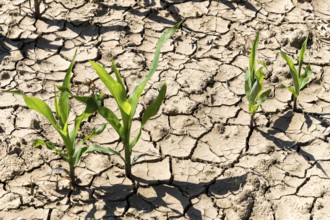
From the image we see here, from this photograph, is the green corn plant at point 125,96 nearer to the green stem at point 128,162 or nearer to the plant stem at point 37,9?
the green stem at point 128,162

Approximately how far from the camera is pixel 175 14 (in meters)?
4.98

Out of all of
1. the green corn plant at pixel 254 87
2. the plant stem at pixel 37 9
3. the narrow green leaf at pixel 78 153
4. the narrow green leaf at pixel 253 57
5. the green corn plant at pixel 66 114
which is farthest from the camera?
the plant stem at pixel 37 9

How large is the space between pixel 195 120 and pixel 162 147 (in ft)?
1.04

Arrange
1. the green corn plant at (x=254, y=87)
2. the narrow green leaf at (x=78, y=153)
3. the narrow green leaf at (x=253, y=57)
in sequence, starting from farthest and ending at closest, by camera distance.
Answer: the green corn plant at (x=254, y=87)
the narrow green leaf at (x=253, y=57)
the narrow green leaf at (x=78, y=153)

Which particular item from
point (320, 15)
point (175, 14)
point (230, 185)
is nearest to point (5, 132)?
point (230, 185)

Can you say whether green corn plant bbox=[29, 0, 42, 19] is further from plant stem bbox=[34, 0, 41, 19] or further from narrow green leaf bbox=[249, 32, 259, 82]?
narrow green leaf bbox=[249, 32, 259, 82]

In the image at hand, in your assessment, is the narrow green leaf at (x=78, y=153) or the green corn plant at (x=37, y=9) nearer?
the narrow green leaf at (x=78, y=153)

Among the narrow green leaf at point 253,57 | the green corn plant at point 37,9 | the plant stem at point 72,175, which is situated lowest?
the plant stem at point 72,175

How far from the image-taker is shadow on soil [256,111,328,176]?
12.6ft

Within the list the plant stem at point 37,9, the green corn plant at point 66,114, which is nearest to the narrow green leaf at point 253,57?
the green corn plant at point 66,114

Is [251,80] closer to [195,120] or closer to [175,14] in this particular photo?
[195,120]

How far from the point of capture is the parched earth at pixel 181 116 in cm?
355

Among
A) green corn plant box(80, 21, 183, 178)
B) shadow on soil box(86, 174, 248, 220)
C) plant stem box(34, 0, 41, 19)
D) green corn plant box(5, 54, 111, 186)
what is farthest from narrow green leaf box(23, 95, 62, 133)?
plant stem box(34, 0, 41, 19)

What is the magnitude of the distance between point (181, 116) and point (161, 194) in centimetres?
67
